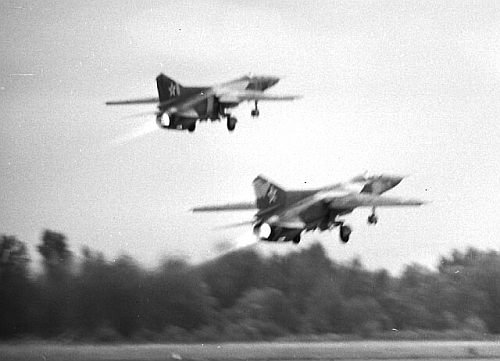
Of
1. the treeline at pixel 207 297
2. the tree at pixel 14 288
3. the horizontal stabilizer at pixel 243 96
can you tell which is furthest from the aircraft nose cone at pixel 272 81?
the tree at pixel 14 288

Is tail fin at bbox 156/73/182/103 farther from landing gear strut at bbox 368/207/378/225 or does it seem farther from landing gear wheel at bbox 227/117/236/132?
landing gear strut at bbox 368/207/378/225

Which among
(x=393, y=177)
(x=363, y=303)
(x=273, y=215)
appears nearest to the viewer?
(x=273, y=215)

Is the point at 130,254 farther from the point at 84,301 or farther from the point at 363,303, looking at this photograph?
the point at 363,303

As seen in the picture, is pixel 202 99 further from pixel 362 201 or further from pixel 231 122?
pixel 362 201

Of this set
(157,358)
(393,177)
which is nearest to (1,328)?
(157,358)

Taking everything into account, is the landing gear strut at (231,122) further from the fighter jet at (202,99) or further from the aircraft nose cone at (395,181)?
the aircraft nose cone at (395,181)

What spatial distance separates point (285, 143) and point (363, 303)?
2.76m

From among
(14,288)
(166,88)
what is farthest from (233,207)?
(14,288)

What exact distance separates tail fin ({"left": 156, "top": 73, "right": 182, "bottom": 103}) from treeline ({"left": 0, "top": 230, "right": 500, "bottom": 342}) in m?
2.65

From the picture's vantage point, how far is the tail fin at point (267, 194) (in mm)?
13547

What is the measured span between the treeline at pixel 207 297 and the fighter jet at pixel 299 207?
1.67 meters

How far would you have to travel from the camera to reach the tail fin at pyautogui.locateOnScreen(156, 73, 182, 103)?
13.9 meters

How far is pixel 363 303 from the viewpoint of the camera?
52.6ft

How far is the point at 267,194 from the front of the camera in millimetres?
13562
